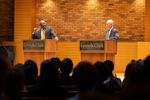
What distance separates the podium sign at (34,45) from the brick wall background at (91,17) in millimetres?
4176

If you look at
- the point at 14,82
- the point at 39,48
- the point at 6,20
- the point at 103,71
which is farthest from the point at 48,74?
the point at 6,20

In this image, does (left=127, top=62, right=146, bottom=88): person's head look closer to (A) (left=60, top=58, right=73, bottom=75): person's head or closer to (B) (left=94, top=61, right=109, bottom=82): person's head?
(B) (left=94, top=61, right=109, bottom=82): person's head

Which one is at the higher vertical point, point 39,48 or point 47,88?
point 39,48

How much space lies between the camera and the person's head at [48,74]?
119 inches

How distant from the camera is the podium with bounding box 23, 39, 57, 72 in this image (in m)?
7.80

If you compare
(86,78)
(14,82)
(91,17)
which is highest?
(91,17)

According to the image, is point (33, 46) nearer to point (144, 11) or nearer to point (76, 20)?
point (76, 20)

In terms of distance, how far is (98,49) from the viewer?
7.34m

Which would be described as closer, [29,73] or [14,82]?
[14,82]

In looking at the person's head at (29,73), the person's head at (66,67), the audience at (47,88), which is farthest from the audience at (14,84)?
the person's head at (66,67)

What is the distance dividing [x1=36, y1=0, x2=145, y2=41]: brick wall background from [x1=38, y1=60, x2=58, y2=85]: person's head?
8.48 metres

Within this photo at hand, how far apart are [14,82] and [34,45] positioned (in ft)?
18.3

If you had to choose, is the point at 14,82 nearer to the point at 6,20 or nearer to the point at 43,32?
the point at 43,32

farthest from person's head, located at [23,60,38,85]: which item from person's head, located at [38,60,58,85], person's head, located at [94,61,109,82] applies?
person's head, located at [94,61,109,82]
